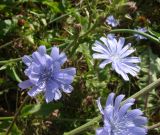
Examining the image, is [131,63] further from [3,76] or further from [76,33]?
[3,76]

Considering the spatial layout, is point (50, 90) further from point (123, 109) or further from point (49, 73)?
point (123, 109)

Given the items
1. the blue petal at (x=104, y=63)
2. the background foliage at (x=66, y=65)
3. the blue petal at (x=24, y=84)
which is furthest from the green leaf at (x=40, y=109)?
the blue petal at (x=24, y=84)

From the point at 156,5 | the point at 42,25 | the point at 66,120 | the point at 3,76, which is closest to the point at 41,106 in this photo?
the point at 66,120

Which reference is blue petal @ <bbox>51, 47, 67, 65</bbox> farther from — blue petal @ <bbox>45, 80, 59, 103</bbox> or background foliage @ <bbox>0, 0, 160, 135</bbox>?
background foliage @ <bbox>0, 0, 160, 135</bbox>

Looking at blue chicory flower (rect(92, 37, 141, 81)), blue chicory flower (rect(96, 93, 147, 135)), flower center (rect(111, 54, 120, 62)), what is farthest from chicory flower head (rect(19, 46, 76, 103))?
flower center (rect(111, 54, 120, 62))

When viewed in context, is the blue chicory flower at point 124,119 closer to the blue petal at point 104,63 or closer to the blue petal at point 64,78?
the blue petal at point 64,78

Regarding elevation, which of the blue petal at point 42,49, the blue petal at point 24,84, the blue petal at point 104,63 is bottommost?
the blue petal at point 24,84

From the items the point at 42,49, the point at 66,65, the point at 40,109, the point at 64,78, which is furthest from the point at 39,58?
the point at 66,65
